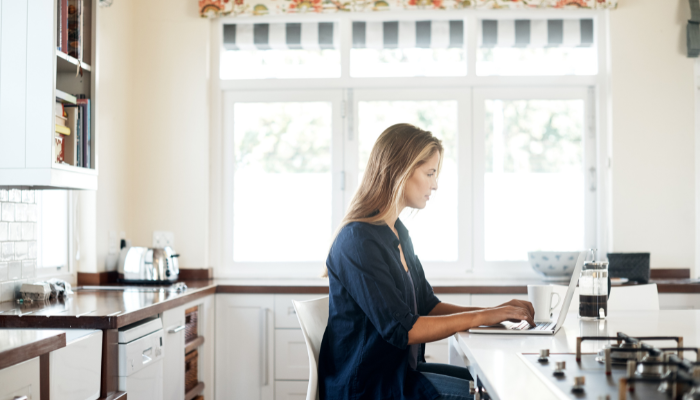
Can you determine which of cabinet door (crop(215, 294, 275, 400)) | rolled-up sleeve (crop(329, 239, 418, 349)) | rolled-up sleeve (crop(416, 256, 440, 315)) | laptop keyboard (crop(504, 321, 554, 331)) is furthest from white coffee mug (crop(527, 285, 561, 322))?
cabinet door (crop(215, 294, 275, 400))

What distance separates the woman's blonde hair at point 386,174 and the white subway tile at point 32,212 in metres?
1.47

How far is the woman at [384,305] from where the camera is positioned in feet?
5.02

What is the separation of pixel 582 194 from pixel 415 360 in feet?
6.71

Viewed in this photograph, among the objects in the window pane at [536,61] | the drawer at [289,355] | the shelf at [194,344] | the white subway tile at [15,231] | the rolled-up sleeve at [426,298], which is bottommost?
the drawer at [289,355]

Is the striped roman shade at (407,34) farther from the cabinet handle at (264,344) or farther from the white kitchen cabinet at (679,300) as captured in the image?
the white kitchen cabinet at (679,300)

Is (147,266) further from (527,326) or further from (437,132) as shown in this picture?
(527,326)

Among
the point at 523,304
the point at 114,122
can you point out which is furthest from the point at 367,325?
the point at 114,122

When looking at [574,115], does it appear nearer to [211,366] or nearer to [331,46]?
[331,46]

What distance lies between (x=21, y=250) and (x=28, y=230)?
94mm

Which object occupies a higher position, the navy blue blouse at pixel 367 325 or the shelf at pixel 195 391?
the navy blue blouse at pixel 367 325

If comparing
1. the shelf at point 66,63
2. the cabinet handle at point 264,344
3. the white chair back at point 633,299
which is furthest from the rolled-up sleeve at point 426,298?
the shelf at point 66,63

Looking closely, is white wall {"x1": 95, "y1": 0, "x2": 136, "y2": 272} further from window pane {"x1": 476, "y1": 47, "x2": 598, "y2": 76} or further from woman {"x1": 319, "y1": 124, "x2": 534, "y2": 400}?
window pane {"x1": 476, "y1": 47, "x2": 598, "y2": 76}

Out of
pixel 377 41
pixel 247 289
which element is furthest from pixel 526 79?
pixel 247 289

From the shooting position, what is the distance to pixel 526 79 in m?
3.40
